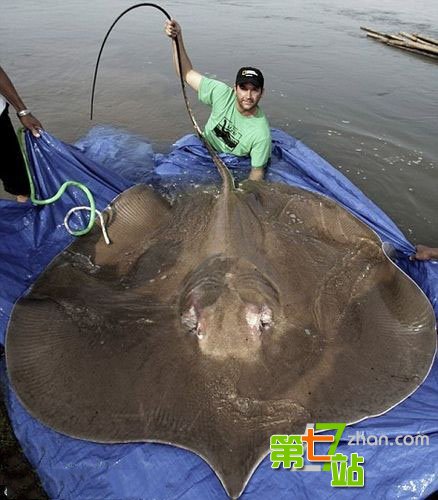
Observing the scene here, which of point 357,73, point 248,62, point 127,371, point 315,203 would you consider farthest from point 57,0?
point 127,371

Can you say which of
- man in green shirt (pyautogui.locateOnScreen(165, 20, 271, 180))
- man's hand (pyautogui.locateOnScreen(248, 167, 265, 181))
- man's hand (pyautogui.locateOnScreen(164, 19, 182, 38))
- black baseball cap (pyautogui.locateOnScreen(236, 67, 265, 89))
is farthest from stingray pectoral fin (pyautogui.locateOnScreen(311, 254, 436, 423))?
man's hand (pyautogui.locateOnScreen(164, 19, 182, 38))

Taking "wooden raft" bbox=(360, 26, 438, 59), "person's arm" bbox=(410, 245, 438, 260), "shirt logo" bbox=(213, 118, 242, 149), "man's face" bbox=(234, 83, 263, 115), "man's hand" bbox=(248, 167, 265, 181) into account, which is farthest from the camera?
"wooden raft" bbox=(360, 26, 438, 59)

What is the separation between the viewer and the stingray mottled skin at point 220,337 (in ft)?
6.59

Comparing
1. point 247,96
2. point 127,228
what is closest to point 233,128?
point 247,96

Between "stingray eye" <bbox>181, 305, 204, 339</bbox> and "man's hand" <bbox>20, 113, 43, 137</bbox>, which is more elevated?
"man's hand" <bbox>20, 113, 43, 137</bbox>

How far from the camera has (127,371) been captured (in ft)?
7.19

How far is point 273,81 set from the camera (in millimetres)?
9531

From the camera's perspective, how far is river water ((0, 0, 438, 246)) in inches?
246

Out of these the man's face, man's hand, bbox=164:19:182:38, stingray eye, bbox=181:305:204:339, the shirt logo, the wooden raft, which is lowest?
stingray eye, bbox=181:305:204:339

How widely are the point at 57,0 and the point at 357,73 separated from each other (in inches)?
598

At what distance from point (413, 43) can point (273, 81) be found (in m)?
6.37

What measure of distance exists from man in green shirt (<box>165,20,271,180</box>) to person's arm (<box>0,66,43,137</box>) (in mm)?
1691

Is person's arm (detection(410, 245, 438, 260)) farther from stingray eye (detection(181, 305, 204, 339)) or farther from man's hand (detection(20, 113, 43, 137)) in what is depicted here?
man's hand (detection(20, 113, 43, 137))

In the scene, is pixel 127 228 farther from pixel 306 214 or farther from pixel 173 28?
pixel 173 28
